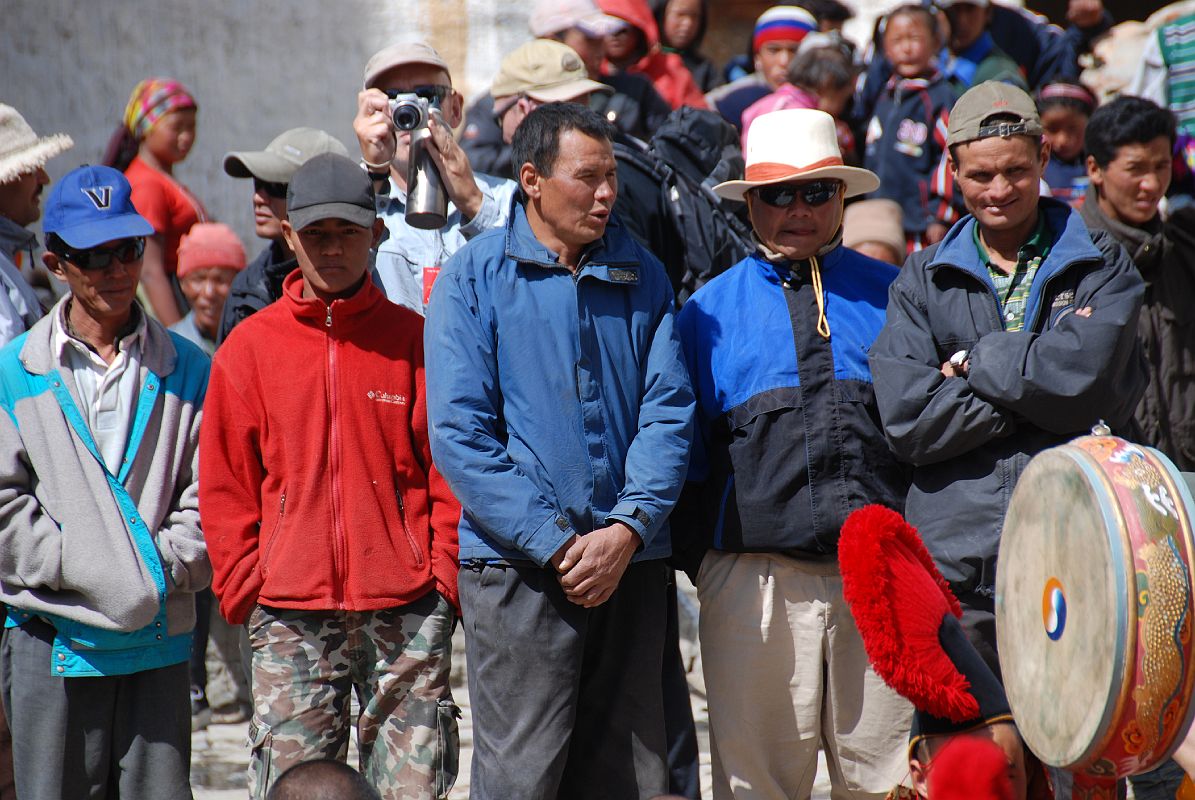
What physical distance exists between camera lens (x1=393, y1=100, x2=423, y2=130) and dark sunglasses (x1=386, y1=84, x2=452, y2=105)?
0.90 ft

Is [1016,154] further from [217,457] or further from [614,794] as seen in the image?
[217,457]

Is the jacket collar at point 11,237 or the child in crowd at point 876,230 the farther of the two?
the child in crowd at point 876,230

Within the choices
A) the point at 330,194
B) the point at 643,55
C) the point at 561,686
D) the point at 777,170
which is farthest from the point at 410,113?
the point at 643,55

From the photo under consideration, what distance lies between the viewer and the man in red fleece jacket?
12.7 ft

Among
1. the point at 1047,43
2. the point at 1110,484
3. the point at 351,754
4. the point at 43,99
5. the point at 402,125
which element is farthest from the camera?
the point at 1047,43

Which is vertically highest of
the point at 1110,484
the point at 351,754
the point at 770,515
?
the point at 1110,484

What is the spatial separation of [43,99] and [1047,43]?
19.9 ft

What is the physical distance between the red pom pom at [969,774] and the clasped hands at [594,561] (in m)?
1.15

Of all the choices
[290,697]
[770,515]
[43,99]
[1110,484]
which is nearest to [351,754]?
[290,697]

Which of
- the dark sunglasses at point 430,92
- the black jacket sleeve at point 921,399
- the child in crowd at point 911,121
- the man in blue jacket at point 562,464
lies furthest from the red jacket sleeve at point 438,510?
the child in crowd at point 911,121

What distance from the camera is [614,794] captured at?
381 cm

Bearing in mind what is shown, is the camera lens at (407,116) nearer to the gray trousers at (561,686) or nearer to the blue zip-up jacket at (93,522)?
the blue zip-up jacket at (93,522)

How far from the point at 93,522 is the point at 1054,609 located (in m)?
2.50

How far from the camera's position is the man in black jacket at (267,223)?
501 centimetres
